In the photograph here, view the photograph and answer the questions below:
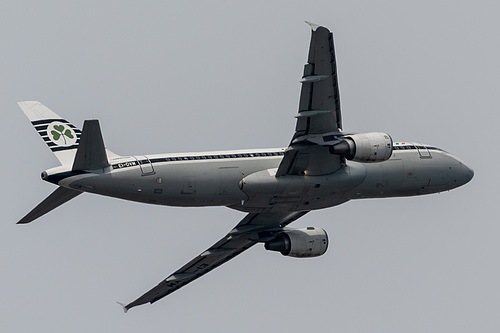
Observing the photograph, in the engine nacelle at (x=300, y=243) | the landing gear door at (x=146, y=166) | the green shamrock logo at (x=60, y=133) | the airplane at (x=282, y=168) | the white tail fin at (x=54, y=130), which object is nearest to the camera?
the airplane at (x=282, y=168)

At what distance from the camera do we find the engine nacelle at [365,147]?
62031 millimetres

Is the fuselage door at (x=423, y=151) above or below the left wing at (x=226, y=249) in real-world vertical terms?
above

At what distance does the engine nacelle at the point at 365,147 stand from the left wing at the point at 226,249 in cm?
885

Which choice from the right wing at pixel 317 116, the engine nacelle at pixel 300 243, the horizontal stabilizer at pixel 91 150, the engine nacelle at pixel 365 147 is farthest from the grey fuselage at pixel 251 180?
the engine nacelle at pixel 300 243

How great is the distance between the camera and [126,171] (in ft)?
200

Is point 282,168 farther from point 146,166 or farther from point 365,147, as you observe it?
point 146,166

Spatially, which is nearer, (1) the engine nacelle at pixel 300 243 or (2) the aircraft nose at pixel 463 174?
(2) the aircraft nose at pixel 463 174

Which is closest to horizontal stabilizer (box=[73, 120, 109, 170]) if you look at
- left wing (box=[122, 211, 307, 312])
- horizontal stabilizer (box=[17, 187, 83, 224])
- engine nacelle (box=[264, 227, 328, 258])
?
horizontal stabilizer (box=[17, 187, 83, 224])

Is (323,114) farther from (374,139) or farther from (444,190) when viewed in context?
(444,190)

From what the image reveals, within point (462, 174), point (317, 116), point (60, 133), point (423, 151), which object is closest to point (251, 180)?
point (317, 116)

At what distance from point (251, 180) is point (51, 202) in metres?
9.86

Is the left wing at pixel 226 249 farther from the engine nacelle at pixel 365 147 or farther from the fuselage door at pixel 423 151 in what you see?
the engine nacelle at pixel 365 147

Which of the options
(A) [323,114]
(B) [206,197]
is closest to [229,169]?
(B) [206,197]

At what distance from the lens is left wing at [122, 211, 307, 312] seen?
232ft
